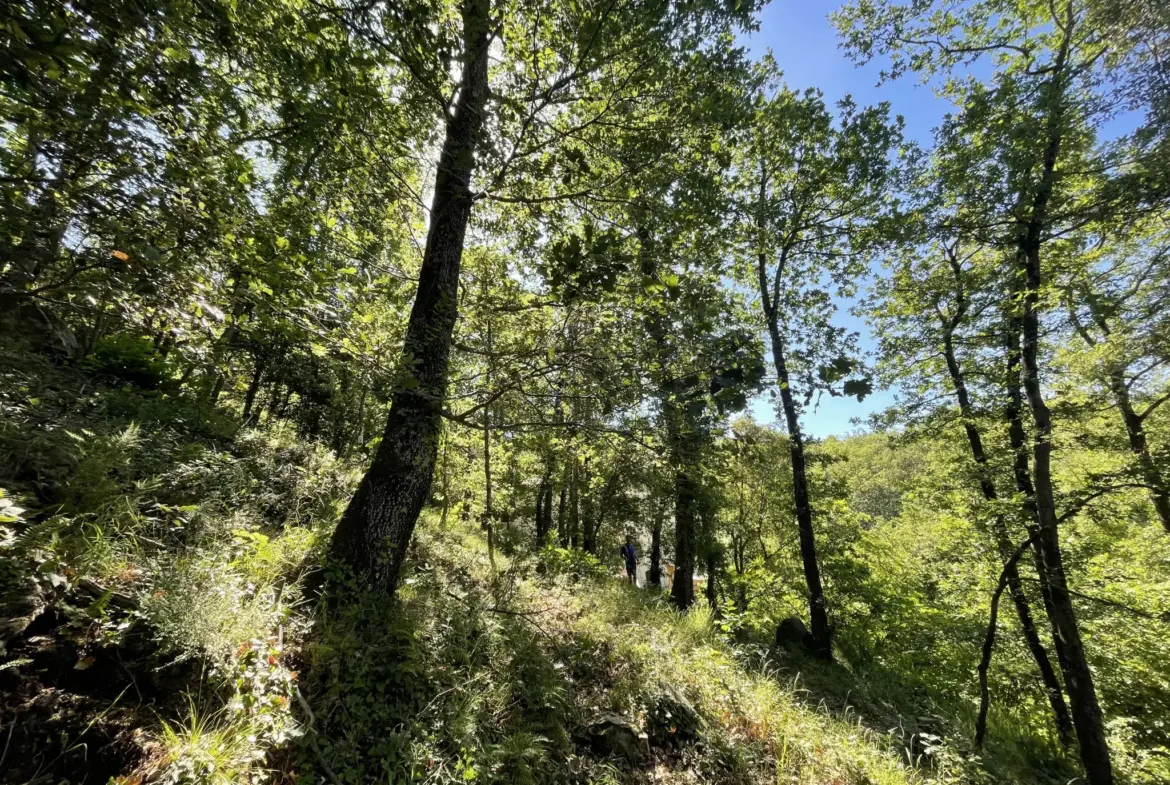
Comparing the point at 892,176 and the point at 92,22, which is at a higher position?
the point at 892,176

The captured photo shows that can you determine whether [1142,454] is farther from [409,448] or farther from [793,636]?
[409,448]

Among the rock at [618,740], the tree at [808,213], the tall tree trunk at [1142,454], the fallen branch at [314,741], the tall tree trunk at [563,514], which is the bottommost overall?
the rock at [618,740]

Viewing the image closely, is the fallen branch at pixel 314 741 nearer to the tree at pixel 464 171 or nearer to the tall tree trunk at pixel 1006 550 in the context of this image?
the tree at pixel 464 171

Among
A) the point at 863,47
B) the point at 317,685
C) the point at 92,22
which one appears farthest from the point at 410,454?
the point at 863,47

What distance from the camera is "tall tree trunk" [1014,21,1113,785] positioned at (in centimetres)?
573

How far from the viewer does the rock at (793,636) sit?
33.2 ft

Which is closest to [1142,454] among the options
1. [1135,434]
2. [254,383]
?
[1135,434]

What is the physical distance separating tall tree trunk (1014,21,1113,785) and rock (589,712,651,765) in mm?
5644

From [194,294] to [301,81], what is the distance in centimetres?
145

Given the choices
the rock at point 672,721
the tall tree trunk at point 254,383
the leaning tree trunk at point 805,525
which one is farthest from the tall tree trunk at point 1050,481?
the tall tree trunk at point 254,383

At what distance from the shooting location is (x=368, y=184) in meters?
4.18

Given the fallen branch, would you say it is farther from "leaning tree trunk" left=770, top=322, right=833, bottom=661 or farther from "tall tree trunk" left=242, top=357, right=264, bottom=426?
"leaning tree trunk" left=770, top=322, right=833, bottom=661

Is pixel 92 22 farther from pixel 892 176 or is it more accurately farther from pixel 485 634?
pixel 892 176

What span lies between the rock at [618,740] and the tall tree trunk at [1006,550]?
554 cm
